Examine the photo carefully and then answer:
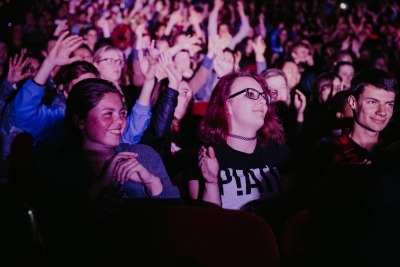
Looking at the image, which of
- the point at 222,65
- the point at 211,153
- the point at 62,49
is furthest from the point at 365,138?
the point at 222,65

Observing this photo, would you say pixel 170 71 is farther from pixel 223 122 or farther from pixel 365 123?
pixel 365 123

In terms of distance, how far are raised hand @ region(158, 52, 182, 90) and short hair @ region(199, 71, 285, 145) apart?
48 centimetres

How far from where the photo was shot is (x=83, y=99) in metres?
2.17

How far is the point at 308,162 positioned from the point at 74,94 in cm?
151

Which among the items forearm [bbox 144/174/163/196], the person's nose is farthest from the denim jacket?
the person's nose

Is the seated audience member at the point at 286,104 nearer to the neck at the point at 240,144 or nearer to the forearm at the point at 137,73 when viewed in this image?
the neck at the point at 240,144

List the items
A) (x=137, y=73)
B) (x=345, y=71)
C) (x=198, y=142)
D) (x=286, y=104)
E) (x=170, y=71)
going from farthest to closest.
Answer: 1. (x=345, y=71)
2. (x=137, y=73)
3. (x=286, y=104)
4. (x=198, y=142)
5. (x=170, y=71)

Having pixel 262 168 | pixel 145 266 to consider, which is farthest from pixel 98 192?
pixel 262 168

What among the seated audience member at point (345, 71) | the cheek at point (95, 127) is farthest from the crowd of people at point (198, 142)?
the seated audience member at point (345, 71)

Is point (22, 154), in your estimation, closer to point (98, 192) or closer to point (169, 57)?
point (98, 192)

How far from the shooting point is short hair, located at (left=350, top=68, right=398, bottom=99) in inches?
108

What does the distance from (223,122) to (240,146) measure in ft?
0.58

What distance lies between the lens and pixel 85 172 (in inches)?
80.0

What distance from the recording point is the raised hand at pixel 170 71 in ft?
10.1
